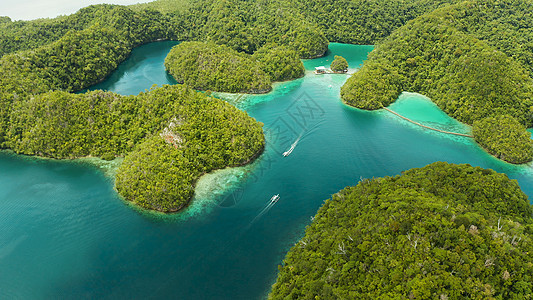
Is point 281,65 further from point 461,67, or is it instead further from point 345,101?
point 461,67

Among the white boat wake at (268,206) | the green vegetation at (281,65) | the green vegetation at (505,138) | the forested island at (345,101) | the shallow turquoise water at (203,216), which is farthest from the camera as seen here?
the green vegetation at (281,65)

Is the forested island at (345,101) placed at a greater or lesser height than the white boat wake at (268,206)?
greater

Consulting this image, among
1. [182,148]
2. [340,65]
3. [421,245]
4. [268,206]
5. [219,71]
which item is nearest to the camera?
[421,245]

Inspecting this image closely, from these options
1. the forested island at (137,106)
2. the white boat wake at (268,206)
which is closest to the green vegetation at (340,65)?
the forested island at (137,106)

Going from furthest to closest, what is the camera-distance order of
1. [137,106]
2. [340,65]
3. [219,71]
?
1. [340,65]
2. [219,71]
3. [137,106]

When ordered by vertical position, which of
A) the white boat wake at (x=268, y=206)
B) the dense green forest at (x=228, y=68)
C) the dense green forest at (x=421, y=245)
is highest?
the dense green forest at (x=228, y=68)

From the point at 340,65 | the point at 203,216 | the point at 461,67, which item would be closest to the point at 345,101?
the point at 340,65

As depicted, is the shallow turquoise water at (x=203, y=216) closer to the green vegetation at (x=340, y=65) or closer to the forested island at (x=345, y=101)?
the forested island at (x=345, y=101)
